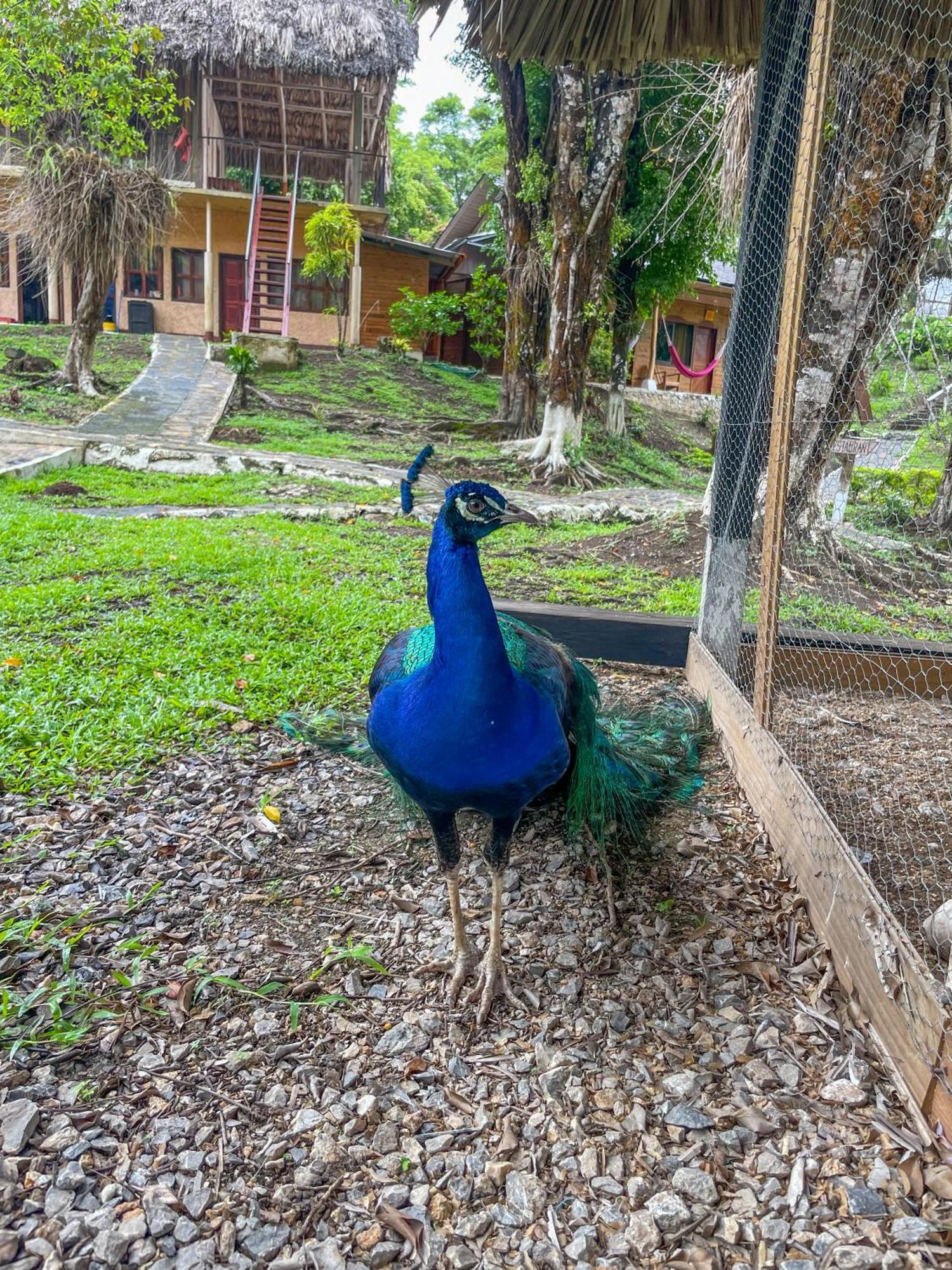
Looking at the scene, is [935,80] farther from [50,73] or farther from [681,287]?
[681,287]

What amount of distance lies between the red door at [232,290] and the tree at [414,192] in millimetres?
8272

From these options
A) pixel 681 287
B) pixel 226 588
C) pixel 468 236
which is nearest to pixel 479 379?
pixel 681 287

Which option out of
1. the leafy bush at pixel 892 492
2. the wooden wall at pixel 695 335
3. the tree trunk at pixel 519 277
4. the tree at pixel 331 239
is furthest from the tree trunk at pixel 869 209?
the wooden wall at pixel 695 335

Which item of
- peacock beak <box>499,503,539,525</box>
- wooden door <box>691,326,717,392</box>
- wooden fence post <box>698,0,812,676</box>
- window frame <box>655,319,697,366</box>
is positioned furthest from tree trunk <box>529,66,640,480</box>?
wooden door <box>691,326,717,392</box>

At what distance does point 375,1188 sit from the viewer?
5.72ft

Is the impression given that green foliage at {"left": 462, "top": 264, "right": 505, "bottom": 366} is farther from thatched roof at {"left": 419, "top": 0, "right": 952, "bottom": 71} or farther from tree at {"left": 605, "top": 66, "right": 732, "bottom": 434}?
thatched roof at {"left": 419, "top": 0, "right": 952, "bottom": 71}

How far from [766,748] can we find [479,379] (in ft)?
57.9

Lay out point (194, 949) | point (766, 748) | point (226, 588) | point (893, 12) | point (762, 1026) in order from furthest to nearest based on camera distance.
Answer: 1. point (226, 588)
2. point (893, 12)
3. point (766, 748)
4. point (194, 949)
5. point (762, 1026)

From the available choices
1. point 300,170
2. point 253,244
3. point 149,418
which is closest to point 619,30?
point 149,418

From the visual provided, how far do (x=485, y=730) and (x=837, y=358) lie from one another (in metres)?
3.01

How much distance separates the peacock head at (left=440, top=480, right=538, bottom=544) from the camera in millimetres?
2002

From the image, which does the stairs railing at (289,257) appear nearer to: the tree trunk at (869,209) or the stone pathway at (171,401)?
the stone pathway at (171,401)

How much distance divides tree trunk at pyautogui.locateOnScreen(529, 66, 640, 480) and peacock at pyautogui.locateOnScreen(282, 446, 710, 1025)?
8.85m

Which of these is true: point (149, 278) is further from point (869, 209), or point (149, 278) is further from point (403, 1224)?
point (403, 1224)
